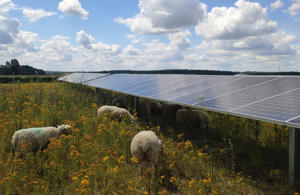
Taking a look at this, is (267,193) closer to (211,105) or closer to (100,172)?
(211,105)

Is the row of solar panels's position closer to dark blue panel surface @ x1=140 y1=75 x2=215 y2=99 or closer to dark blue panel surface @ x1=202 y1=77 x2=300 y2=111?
dark blue panel surface @ x1=202 y1=77 x2=300 y2=111

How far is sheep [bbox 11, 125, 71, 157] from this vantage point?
625 cm

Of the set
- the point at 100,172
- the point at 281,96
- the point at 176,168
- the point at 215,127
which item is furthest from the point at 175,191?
the point at 215,127

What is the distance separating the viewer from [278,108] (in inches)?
227

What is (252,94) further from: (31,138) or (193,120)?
(31,138)

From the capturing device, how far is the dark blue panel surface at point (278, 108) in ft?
17.3

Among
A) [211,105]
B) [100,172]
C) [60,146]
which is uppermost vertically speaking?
[211,105]

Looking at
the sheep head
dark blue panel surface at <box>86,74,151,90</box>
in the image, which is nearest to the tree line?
dark blue panel surface at <box>86,74,151,90</box>

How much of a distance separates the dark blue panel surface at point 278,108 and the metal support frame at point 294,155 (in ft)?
1.62

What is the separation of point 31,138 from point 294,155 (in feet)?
22.2

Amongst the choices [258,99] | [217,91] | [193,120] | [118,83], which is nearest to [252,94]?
[258,99]

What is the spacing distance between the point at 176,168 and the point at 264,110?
267 centimetres

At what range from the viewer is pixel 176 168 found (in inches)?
240

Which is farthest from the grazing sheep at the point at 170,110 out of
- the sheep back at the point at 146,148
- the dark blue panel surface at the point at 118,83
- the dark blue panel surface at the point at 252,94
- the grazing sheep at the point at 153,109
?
the sheep back at the point at 146,148
